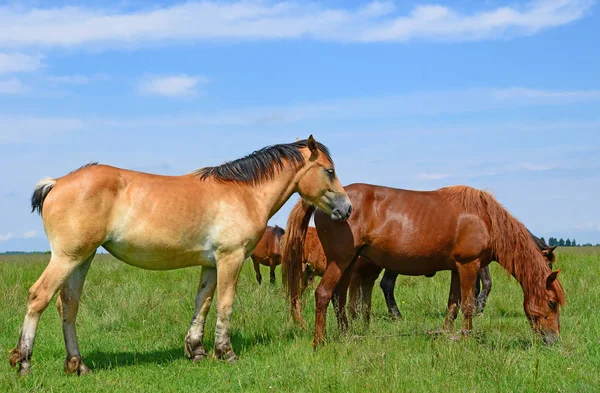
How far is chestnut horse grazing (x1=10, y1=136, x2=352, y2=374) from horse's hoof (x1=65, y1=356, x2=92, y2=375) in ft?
0.04

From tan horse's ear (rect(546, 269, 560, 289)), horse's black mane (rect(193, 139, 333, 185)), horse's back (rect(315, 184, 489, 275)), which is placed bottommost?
tan horse's ear (rect(546, 269, 560, 289))

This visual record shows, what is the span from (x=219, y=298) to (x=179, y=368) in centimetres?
81

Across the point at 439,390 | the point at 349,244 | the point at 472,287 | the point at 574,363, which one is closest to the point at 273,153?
the point at 349,244

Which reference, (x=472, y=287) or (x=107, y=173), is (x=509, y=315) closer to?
(x=472, y=287)

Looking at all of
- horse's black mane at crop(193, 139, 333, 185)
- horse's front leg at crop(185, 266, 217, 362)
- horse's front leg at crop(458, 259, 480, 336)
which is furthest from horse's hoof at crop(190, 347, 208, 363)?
horse's front leg at crop(458, 259, 480, 336)

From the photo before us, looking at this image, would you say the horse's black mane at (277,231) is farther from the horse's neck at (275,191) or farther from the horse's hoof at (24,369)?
the horse's hoof at (24,369)

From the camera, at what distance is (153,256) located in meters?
6.33

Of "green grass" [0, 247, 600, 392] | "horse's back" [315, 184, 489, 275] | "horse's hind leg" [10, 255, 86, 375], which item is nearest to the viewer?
→ "green grass" [0, 247, 600, 392]

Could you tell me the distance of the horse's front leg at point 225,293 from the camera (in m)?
6.54

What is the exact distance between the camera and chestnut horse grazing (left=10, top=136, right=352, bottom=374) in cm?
594

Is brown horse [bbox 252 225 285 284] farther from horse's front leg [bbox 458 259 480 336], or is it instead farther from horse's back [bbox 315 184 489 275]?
horse's front leg [bbox 458 259 480 336]

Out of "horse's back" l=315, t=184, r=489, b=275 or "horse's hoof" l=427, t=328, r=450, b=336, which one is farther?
"horse's back" l=315, t=184, r=489, b=275

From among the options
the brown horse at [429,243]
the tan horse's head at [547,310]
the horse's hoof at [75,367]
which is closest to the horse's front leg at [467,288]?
the brown horse at [429,243]

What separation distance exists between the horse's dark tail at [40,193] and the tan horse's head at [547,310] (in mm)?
5448
